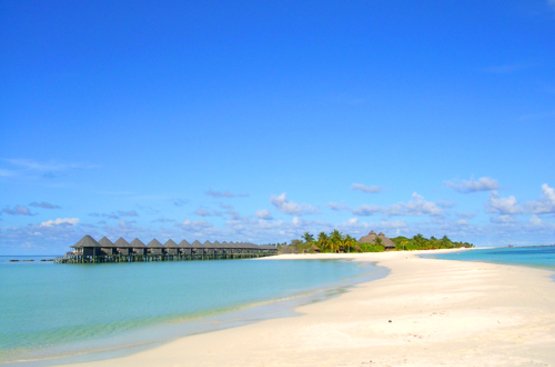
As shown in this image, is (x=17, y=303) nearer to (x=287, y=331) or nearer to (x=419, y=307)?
(x=287, y=331)

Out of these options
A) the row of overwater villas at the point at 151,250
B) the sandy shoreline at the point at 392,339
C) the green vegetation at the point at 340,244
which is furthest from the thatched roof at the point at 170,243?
the sandy shoreline at the point at 392,339

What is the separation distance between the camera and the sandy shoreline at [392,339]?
851 cm

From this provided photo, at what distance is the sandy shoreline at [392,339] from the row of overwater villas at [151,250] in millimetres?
77312

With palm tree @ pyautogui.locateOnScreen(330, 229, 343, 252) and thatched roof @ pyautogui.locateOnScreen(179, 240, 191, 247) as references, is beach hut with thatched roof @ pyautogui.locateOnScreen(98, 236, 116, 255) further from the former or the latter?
palm tree @ pyautogui.locateOnScreen(330, 229, 343, 252)

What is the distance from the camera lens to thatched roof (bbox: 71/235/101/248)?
84.1 meters

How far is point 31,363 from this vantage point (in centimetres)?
1084

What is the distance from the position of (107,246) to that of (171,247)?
13.7 metres

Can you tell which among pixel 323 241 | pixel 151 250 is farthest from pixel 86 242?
pixel 323 241

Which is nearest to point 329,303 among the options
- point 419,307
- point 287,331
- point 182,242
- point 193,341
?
point 419,307

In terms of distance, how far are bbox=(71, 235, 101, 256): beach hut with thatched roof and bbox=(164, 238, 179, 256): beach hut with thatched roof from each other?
1458 centimetres

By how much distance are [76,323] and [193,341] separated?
6.97 meters

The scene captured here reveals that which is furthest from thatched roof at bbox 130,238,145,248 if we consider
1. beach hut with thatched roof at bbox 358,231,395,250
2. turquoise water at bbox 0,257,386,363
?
turquoise water at bbox 0,257,386,363

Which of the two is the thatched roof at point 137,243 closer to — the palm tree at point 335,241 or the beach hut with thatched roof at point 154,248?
the beach hut with thatched roof at point 154,248

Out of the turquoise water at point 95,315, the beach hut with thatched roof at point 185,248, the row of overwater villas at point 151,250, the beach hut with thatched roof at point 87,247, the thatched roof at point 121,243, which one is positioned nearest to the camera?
the turquoise water at point 95,315
